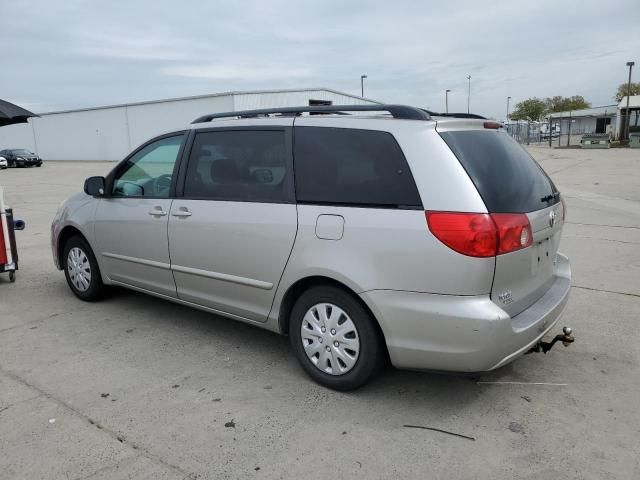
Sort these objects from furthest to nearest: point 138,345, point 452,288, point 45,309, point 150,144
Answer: point 45,309 < point 150,144 < point 138,345 < point 452,288

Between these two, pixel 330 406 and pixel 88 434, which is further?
pixel 330 406

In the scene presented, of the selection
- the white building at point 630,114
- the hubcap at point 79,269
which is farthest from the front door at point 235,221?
the white building at point 630,114

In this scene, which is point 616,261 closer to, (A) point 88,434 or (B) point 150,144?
(B) point 150,144

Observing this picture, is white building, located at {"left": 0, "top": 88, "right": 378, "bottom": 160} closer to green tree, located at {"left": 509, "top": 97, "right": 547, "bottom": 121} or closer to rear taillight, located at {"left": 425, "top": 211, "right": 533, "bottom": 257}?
rear taillight, located at {"left": 425, "top": 211, "right": 533, "bottom": 257}

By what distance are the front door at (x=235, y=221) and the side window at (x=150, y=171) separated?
0.88ft

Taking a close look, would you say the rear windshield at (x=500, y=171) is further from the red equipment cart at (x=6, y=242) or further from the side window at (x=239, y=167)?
the red equipment cart at (x=6, y=242)

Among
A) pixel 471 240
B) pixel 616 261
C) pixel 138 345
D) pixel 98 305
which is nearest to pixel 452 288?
pixel 471 240

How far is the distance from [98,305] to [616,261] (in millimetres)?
5871

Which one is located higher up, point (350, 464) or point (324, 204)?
point (324, 204)

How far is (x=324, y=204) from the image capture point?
3.30m

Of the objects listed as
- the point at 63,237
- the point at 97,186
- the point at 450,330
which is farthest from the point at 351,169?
the point at 63,237

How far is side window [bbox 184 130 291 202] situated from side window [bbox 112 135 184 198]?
0.88 ft

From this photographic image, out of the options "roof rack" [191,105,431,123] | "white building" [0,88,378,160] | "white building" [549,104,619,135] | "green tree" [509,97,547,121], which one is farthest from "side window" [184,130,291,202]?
"green tree" [509,97,547,121]

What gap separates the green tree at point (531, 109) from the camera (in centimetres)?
8225
